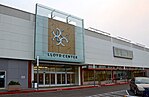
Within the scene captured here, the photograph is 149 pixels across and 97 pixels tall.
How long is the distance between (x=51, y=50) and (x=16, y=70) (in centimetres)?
628

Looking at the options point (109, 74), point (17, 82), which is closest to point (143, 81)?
point (17, 82)

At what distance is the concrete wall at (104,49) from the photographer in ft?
143

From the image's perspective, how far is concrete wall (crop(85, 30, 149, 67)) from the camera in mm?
43469

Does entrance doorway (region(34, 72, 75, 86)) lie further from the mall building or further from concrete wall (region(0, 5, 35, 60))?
concrete wall (region(0, 5, 35, 60))

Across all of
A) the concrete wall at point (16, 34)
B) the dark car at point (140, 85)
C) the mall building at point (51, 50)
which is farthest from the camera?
the mall building at point (51, 50)

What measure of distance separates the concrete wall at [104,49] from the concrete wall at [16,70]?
14.2 m

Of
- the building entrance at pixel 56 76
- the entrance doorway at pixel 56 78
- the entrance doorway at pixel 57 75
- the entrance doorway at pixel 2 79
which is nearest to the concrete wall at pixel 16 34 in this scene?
the entrance doorway at pixel 2 79

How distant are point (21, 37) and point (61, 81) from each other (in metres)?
11.4

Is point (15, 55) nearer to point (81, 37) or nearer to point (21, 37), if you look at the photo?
point (21, 37)

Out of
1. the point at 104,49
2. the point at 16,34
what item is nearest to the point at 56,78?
the point at 16,34

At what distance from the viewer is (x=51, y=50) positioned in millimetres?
34031

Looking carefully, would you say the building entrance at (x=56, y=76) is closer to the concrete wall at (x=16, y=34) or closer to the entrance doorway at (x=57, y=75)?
the entrance doorway at (x=57, y=75)

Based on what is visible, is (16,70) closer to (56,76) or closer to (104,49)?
(56,76)

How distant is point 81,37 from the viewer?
4050 cm
